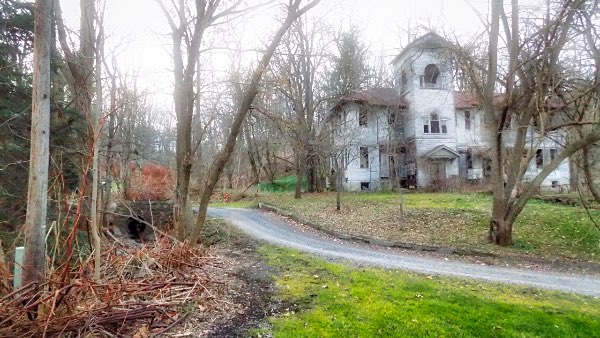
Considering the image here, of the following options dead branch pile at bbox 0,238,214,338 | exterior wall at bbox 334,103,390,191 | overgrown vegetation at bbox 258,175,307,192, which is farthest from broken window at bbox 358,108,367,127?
dead branch pile at bbox 0,238,214,338

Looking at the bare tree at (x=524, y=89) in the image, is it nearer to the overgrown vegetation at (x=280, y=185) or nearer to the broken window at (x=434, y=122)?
the broken window at (x=434, y=122)

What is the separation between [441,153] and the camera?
28562 millimetres

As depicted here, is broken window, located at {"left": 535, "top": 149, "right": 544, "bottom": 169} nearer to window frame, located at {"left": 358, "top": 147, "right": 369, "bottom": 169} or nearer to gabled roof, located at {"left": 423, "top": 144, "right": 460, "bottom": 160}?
gabled roof, located at {"left": 423, "top": 144, "right": 460, "bottom": 160}

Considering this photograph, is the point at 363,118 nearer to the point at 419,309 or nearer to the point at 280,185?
the point at 280,185

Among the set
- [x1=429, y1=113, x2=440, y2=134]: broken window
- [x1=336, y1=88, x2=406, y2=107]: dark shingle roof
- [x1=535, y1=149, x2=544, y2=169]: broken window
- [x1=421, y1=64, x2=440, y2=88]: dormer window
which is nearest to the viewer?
[x1=336, y1=88, x2=406, y2=107]: dark shingle roof

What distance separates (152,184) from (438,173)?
19.5m

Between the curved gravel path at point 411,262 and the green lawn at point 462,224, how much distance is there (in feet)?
5.24

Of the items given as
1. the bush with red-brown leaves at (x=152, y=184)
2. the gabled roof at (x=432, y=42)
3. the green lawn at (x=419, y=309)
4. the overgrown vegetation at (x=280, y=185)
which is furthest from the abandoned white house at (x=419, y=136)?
the green lawn at (x=419, y=309)

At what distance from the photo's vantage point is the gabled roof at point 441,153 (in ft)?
92.8

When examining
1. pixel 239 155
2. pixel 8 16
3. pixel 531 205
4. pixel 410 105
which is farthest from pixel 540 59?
pixel 239 155

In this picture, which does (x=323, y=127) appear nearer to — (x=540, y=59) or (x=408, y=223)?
(x=408, y=223)

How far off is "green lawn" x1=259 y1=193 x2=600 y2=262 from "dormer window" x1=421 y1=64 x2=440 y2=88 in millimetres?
11268

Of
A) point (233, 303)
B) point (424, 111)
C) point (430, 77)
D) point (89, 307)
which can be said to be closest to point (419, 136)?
point (424, 111)

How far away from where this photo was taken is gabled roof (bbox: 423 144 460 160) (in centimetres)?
2830
